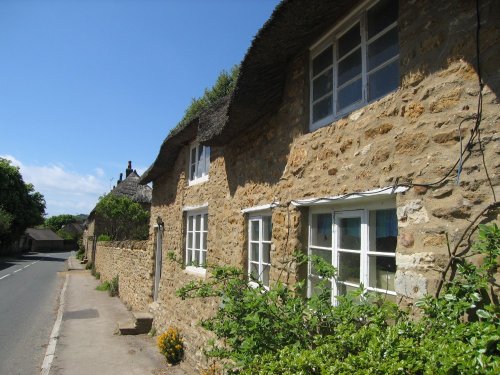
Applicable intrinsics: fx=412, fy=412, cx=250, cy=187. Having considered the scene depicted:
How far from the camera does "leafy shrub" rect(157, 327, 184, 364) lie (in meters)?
8.24

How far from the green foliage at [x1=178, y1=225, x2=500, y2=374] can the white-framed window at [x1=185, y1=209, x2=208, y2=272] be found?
4.45 m

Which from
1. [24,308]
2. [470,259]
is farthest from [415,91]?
[24,308]

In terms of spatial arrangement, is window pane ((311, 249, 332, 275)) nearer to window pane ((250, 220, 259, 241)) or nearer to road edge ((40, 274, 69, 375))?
window pane ((250, 220, 259, 241))

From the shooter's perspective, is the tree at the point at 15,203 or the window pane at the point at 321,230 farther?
the tree at the point at 15,203

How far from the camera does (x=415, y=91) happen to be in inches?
133

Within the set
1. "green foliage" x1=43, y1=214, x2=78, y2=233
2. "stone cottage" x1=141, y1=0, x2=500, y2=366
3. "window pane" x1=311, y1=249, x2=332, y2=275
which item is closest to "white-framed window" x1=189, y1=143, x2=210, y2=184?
"stone cottage" x1=141, y1=0, x2=500, y2=366

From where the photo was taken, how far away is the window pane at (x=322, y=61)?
467cm

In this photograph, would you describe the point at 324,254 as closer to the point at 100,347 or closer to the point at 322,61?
the point at 322,61

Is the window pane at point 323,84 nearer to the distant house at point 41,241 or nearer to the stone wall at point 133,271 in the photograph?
the stone wall at point 133,271

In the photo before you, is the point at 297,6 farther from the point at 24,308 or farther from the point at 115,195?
the point at 115,195

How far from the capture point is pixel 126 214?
23.9m

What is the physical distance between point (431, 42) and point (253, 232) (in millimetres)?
3821

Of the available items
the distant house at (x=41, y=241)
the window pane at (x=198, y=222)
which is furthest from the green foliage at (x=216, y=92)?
the distant house at (x=41, y=241)

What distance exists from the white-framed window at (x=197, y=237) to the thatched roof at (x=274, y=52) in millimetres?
2755
